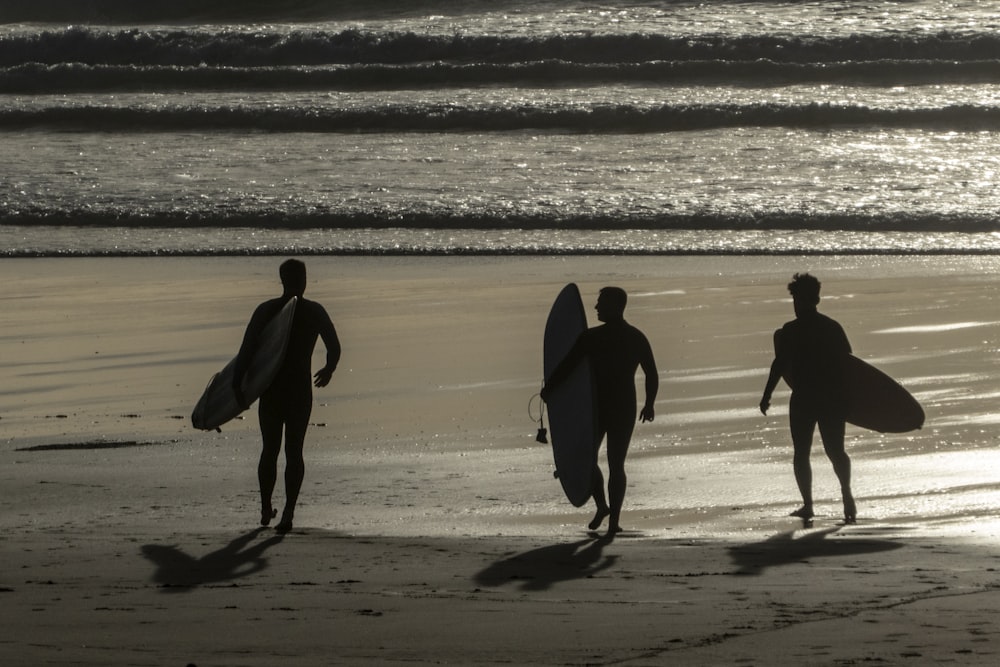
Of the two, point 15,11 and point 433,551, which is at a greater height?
point 15,11

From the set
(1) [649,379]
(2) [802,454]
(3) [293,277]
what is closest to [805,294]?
(2) [802,454]

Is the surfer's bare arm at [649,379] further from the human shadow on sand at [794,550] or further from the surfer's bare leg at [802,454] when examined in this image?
the human shadow on sand at [794,550]

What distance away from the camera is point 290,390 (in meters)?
6.79

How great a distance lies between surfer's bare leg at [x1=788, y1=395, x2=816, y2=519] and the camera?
21.9 feet

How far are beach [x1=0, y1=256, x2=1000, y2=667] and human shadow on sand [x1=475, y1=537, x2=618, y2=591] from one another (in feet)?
0.07

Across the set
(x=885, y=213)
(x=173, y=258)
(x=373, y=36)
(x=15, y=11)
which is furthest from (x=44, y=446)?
(x=15, y=11)

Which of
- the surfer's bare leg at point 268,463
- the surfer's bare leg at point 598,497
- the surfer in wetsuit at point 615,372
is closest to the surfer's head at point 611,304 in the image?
the surfer in wetsuit at point 615,372

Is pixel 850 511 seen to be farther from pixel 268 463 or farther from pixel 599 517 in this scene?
pixel 268 463

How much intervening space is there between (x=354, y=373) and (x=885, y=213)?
908cm

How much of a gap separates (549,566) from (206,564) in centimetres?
134

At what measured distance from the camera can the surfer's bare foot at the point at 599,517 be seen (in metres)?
6.46

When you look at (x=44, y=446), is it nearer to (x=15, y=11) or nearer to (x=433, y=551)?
(x=433, y=551)

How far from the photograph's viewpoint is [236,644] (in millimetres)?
4410

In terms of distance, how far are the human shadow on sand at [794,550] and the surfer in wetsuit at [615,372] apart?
87 centimetres
